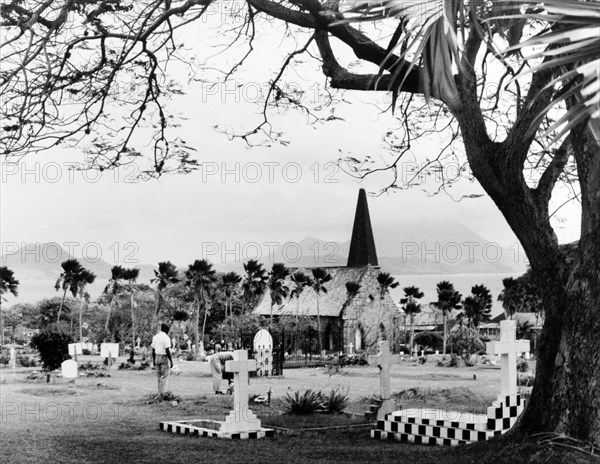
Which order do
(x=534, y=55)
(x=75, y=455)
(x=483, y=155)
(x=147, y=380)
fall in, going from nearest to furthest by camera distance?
(x=534, y=55) → (x=483, y=155) → (x=75, y=455) → (x=147, y=380)

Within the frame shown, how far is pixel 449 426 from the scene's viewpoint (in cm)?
1120

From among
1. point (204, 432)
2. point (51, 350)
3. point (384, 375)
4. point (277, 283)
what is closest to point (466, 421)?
point (384, 375)

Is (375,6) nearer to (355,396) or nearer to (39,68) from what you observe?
(39,68)

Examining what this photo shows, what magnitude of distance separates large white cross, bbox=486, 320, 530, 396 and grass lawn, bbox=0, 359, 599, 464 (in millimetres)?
2103

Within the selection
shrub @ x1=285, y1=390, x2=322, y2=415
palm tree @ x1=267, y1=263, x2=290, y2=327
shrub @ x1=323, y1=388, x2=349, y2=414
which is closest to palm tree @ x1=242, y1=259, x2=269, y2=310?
palm tree @ x1=267, y1=263, x2=290, y2=327

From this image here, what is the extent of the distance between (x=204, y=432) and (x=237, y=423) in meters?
0.53

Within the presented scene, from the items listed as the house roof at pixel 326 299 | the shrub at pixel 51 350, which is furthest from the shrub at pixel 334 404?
the house roof at pixel 326 299

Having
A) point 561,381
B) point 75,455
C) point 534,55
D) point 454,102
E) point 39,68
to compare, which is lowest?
point 75,455

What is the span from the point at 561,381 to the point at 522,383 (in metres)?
12.2

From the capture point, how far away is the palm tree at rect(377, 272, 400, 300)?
5050 cm

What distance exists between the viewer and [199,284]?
150 feet

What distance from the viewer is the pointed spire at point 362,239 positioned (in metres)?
62.6

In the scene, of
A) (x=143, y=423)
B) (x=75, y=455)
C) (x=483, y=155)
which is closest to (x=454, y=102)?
(x=483, y=155)

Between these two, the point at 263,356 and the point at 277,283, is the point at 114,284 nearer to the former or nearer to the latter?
the point at 277,283
